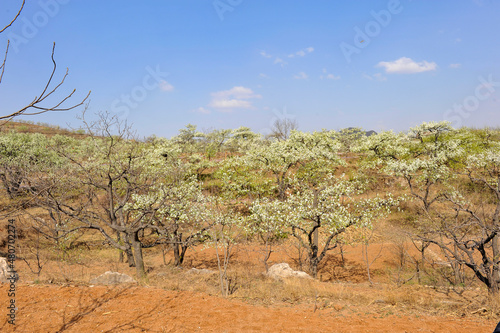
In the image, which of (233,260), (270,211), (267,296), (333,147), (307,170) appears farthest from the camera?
(333,147)

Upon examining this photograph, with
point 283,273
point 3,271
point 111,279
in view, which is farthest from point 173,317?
point 3,271

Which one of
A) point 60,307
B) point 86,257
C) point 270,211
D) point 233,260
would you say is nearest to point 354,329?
point 270,211

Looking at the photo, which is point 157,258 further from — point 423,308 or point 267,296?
point 423,308

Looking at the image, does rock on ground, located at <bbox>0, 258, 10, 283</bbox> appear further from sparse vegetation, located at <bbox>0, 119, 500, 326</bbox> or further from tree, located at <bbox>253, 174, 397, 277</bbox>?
tree, located at <bbox>253, 174, 397, 277</bbox>

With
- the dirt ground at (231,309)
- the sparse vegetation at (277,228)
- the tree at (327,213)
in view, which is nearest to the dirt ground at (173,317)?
the dirt ground at (231,309)

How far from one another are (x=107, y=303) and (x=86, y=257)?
611 inches

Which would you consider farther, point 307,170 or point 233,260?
point 307,170

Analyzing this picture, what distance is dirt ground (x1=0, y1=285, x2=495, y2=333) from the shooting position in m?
10.2

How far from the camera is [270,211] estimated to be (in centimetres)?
1884

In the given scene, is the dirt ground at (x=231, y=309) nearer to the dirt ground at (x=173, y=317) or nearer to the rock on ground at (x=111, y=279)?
the dirt ground at (x=173, y=317)

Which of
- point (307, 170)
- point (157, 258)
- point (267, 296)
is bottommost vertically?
point (157, 258)

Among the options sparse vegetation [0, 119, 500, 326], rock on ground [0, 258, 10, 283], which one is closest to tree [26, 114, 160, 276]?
sparse vegetation [0, 119, 500, 326]

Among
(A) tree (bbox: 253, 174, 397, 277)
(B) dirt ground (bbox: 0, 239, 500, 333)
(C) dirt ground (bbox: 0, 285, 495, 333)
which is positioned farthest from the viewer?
(A) tree (bbox: 253, 174, 397, 277)

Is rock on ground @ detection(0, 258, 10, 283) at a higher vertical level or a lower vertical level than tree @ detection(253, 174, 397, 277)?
lower
